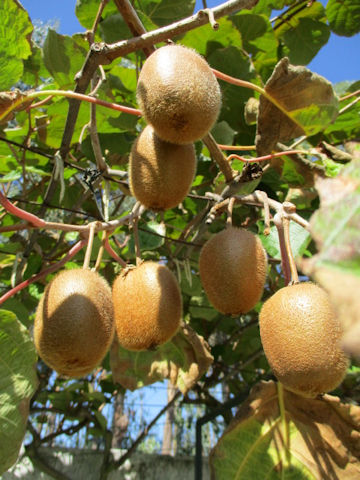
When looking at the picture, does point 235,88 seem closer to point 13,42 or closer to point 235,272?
point 13,42

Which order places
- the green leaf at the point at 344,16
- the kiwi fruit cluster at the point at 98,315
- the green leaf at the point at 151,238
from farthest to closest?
1. the green leaf at the point at 344,16
2. the green leaf at the point at 151,238
3. the kiwi fruit cluster at the point at 98,315

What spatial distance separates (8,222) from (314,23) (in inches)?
62.9

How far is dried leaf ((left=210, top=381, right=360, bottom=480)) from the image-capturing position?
117cm

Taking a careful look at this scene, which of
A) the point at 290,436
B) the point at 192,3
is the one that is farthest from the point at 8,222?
the point at 290,436

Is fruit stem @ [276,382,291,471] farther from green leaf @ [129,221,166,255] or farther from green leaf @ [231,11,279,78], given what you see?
green leaf @ [231,11,279,78]

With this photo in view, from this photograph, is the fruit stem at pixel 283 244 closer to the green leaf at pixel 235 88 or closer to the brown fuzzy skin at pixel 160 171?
the brown fuzzy skin at pixel 160 171

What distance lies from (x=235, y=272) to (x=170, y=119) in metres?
0.35

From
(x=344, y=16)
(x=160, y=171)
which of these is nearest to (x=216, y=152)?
(x=160, y=171)

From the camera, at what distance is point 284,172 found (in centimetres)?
137

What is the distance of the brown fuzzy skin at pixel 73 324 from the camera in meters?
0.86

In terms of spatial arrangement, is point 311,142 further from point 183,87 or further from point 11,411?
point 11,411

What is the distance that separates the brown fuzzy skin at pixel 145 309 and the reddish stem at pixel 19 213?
0.81 feet

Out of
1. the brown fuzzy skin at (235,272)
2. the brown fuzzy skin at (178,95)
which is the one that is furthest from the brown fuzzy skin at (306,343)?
the brown fuzzy skin at (178,95)

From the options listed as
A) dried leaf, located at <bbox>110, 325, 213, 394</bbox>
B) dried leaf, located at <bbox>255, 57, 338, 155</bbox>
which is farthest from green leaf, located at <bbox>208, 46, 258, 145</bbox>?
dried leaf, located at <bbox>110, 325, 213, 394</bbox>
